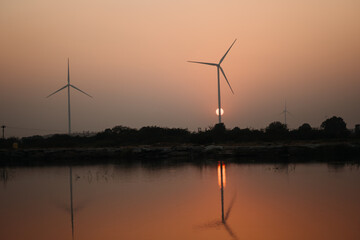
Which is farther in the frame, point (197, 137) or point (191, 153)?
point (197, 137)

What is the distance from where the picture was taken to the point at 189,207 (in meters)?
11.6

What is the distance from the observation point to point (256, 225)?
9.29m

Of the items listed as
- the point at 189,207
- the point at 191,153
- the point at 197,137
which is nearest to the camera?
the point at 189,207

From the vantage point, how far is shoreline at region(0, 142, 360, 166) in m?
31.7

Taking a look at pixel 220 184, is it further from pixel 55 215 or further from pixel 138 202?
pixel 55 215

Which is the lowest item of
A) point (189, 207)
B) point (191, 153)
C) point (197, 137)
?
point (189, 207)

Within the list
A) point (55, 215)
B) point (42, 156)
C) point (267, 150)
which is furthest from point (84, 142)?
point (55, 215)

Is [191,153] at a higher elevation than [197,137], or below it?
below

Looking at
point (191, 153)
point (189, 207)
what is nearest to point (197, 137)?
point (191, 153)

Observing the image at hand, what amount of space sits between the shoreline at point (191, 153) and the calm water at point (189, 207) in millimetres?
12667

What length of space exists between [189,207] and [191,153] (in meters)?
22.6

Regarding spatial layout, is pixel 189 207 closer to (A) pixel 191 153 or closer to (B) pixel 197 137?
(A) pixel 191 153

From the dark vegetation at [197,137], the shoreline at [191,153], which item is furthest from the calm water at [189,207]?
the dark vegetation at [197,137]

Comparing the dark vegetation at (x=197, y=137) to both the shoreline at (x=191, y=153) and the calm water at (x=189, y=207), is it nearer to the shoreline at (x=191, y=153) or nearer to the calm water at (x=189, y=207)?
the shoreline at (x=191, y=153)
